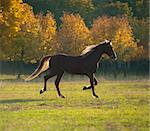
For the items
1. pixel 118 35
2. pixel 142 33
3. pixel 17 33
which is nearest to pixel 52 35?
pixel 118 35

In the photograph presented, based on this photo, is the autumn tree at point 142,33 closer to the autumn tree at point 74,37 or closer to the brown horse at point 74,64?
the autumn tree at point 74,37

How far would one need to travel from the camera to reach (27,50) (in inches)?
1984

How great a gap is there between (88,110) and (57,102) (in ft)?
10.1

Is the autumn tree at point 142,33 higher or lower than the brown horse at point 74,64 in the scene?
higher

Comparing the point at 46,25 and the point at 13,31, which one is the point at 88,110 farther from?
the point at 46,25

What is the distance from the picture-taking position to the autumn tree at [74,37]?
53294 mm

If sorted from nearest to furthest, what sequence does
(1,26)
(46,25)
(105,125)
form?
(105,125) < (1,26) < (46,25)

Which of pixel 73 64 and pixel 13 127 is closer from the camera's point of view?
pixel 13 127

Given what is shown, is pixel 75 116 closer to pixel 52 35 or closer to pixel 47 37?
pixel 47 37

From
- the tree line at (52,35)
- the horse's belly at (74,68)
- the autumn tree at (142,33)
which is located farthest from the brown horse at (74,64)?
the autumn tree at (142,33)

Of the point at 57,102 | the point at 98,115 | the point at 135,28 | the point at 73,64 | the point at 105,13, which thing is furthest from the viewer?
the point at 105,13

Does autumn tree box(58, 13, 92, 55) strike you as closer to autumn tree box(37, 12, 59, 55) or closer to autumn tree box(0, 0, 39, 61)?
autumn tree box(37, 12, 59, 55)

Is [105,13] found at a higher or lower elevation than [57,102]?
higher

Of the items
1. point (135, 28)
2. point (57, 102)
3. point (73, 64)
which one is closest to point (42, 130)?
point (57, 102)
